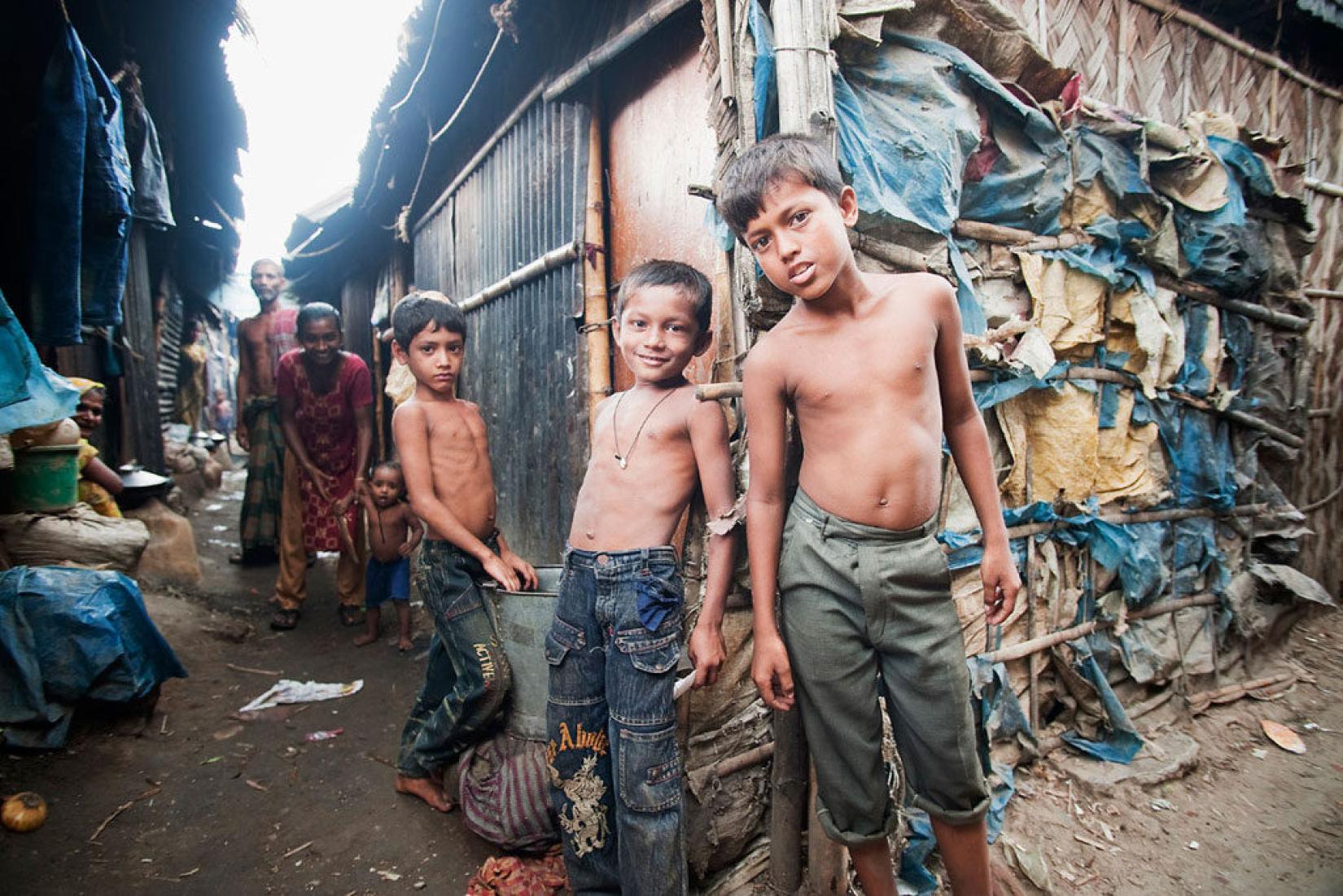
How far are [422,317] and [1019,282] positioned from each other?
7.95 ft

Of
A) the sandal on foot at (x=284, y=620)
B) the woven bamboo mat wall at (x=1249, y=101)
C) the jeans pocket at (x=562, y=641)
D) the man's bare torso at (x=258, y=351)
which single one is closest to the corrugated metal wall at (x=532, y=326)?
the jeans pocket at (x=562, y=641)

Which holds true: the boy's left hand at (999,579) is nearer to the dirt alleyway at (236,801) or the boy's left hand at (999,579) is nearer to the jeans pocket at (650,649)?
the jeans pocket at (650,649)

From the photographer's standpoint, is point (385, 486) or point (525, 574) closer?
point (525, 574)

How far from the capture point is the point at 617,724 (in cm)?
171

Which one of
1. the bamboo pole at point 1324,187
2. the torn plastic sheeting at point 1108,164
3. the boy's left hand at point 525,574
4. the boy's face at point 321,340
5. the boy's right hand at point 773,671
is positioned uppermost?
the bamboo pole at point 1324,187

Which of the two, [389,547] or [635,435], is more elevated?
[635,435]

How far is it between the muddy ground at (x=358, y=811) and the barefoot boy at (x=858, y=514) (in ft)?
4.18

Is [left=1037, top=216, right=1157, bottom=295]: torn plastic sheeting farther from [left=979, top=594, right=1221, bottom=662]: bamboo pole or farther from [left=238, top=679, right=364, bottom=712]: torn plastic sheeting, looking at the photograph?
[left=238, top=679, right=364, bottom=712]: torn plastic sheeting

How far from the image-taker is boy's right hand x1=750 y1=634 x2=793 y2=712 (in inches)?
62.0

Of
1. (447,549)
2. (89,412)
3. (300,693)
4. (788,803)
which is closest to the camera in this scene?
(788,803)

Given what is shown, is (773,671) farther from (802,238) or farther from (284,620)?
(284,620)

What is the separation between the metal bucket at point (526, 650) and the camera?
2150 mm

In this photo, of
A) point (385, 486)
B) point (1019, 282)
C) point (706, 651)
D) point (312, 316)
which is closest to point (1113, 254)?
point (1019, 282)

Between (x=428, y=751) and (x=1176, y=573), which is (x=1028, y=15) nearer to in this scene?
(x=1176, y=573)
